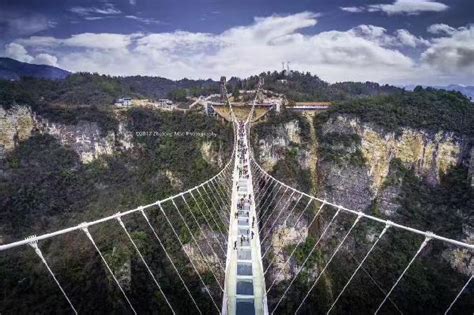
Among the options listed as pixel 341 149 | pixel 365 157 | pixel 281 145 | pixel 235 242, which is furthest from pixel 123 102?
pixel 235 242

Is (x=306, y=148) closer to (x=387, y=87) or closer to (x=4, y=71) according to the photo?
(x=387, y=87)

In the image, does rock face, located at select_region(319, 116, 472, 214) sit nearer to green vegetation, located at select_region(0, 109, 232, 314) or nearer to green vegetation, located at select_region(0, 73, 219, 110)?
green vegetation, located at select_region(0, 109, 232, 314)

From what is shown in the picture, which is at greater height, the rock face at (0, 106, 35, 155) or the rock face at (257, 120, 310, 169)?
the rock face at (0, 106, 35, 155)

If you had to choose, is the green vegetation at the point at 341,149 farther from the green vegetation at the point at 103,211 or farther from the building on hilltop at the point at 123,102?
the building on hilltop at the point at 123,102

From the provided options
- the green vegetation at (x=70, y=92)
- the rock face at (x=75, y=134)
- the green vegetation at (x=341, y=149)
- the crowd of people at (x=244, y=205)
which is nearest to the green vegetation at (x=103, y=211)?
the rock face at (x=75, y=134)

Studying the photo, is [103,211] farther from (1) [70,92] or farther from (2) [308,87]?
(2) [308,87]

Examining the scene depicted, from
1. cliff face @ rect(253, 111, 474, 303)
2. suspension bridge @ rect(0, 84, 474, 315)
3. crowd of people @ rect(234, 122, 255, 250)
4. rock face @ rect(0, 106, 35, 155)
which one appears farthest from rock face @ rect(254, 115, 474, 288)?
rock face @ rect(0, 106, 35, 155)

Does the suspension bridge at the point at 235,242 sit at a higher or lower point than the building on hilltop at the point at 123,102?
lower

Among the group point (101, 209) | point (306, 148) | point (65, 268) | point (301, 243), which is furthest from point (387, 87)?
point (65, 268)

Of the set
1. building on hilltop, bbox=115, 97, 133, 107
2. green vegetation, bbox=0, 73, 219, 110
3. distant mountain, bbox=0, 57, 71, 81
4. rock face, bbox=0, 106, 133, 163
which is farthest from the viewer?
distant mountain, bbox=0, 57, 71, 81
